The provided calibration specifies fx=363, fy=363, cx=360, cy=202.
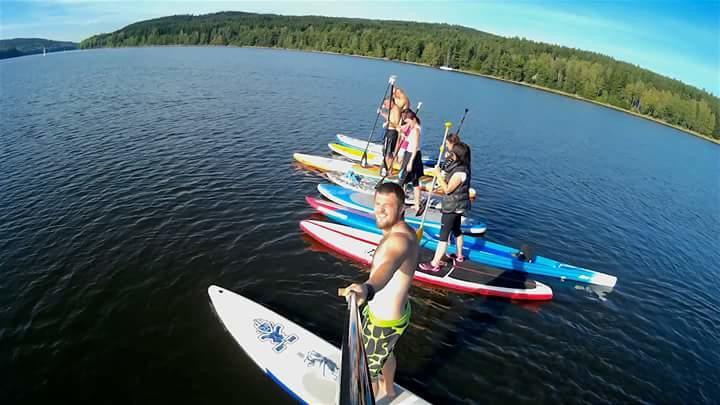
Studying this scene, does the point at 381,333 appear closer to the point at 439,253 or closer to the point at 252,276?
the point at 439,253

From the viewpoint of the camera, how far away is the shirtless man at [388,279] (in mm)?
3715

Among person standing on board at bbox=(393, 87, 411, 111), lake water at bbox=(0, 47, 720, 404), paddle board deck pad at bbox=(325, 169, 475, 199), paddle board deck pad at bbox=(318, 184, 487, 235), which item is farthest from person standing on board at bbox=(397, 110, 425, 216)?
lake water at bbox=(0, 47, 720, 404)

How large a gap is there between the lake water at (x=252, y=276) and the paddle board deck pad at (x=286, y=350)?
340mm

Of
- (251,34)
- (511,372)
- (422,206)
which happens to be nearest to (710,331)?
(511,372)

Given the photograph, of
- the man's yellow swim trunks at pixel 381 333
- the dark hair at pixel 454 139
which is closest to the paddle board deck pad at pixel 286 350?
the man's yellow swim trunks at pixel 381 333

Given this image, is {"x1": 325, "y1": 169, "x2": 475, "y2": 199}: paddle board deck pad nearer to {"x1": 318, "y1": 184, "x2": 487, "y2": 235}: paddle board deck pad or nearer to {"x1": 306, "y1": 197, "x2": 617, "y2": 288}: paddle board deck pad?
{"x1": 318, "y1": 184, "x2": 487, "y2": 235}: paddle board deck pad

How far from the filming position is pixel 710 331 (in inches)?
423

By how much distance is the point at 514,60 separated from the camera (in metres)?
107

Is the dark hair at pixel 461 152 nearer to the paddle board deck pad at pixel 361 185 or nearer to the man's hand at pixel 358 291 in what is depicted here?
the man's hand at pixel 358 291

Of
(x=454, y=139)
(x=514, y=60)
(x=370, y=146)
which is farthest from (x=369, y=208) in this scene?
(x=514, y=60)

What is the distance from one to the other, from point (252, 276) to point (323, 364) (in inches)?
166

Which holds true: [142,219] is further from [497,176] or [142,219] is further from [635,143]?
[635,143]

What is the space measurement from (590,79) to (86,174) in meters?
112

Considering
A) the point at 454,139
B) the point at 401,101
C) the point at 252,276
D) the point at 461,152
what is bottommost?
the point at 252,276
